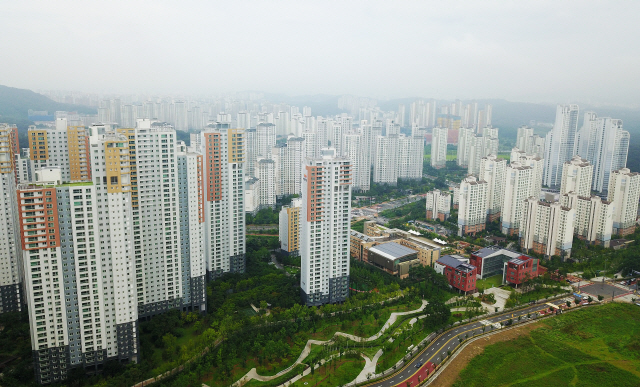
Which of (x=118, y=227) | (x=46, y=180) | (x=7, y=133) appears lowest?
(x=118, y=227)

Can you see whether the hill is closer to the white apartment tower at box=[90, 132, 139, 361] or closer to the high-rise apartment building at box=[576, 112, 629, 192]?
the white apartment tower at box=[90, 132, 139, 361]

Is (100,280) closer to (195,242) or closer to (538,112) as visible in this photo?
(195,242)

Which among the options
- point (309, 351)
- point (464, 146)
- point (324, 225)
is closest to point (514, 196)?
point (324, 225)

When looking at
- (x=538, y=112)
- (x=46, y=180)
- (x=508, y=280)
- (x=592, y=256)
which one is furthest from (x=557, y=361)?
(x=538, y=112)

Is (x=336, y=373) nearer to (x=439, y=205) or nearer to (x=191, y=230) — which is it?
(x=191, y=230)

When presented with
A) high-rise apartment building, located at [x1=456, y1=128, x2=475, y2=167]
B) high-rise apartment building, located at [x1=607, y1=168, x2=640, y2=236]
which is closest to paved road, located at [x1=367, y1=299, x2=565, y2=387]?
high-rise apartment building, located at [x1=607, y1=168, x2=640, y2=236]

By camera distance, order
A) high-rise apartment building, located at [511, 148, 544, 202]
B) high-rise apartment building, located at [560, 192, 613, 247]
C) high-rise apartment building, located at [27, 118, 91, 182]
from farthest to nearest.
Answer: high-rise apartment building, located at [511, 148, 544, 202], high-rise apartment building, located at [560, 192, 613, 247], high-rise apartment building, located at [27, 118, 91, 182]

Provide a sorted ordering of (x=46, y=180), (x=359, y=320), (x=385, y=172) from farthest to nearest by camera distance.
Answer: (x=385, y=172)
(x=359, y=320)
(x=46, y=180)
